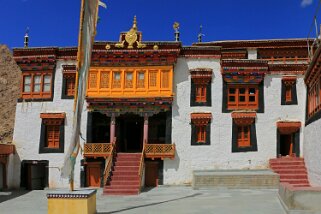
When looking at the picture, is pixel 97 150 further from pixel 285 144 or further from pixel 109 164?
pixel 285 144

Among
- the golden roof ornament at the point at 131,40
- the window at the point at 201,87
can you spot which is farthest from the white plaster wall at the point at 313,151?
the golden roof ornament at the point at 131,40

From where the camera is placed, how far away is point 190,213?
13.8 m

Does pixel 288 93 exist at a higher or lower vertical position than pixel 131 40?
lower

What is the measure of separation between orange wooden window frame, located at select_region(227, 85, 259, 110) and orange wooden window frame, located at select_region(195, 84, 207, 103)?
1533 millimetres

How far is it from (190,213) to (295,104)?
13348 millimetres

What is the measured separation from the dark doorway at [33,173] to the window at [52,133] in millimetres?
977

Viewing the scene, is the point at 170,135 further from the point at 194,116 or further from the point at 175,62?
the point at 175,62

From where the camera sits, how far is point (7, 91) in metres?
36.2

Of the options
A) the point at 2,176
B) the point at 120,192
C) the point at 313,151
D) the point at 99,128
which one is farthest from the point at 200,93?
the point at 2,176

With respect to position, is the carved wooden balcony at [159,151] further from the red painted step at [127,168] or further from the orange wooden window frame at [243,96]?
the orange wooden window frame at [243,96]

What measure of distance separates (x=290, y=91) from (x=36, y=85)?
16488 millimetres

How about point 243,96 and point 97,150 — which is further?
point 243,96

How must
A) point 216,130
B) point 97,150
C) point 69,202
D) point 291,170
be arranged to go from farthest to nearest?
point 216,130
point 97,150
point 291,170
point 69,202

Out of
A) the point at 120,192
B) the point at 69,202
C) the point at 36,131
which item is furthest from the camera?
the point at 36,131
